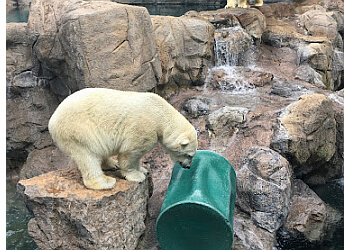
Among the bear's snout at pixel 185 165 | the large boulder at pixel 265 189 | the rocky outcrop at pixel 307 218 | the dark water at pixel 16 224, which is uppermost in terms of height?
the bear's snout at pixel 185 165

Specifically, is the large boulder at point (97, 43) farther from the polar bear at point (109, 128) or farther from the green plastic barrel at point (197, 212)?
the green plastic barrel at point (197, 212)

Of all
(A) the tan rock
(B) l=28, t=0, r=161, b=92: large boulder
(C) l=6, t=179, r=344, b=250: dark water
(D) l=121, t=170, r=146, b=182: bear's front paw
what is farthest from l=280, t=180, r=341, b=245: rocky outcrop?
(B) l=28, t=0, r=161, b=92: large boulder

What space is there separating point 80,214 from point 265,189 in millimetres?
2268

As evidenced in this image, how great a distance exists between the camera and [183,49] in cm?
754

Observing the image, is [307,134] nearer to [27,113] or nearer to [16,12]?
[27,113]

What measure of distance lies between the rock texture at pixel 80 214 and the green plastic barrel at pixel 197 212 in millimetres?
382

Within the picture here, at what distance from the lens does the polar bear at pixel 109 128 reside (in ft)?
11.3

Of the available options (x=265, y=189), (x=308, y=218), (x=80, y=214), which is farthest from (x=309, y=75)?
(x=80, y=214)

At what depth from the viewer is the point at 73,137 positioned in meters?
3.43

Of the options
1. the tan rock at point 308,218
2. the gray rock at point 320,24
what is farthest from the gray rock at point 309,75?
the tan rock at point 308,218

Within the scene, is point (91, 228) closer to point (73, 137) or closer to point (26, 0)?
point (73, 137)

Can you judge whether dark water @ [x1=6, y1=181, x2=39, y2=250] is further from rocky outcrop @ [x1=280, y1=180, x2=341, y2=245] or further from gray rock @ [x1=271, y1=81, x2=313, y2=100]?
gray rock @ [x1=271, y1=81, x2=313, y2=100]

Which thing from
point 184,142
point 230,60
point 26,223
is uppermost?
point 184,142

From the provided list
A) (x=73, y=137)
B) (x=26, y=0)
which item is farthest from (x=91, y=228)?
(x=26, y=0)
